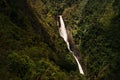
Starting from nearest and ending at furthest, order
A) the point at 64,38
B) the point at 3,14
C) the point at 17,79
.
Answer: the point at 17,79
the point at 3,14
the point at 64,38

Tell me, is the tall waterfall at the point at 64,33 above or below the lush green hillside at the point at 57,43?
below

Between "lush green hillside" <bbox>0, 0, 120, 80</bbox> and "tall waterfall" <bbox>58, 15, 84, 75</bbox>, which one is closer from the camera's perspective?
"lush green hillside" <bbox>0, 0, 120, 80</bbox>

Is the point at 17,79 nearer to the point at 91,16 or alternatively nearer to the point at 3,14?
the point at 3,14

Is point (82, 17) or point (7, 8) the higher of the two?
point (7, 8)

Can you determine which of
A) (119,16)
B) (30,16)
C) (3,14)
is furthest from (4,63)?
(119,16)

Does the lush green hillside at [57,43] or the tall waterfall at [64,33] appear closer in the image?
the lush green hillside at [57,43]

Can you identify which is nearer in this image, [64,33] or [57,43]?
[57,43]

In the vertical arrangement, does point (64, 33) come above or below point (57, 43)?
below

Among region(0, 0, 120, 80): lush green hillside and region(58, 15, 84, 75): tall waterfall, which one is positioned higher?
region(0, 0, 120, 80): lush green hillside
